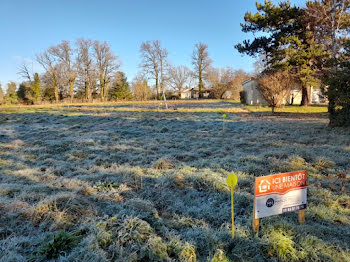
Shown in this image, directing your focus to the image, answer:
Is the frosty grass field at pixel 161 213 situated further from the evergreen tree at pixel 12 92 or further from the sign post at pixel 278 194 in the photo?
the evergreen tree at pixel 12 92

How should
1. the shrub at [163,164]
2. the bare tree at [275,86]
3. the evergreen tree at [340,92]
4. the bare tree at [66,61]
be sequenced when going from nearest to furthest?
the shrub at [163,164] → the evergreen tree at [340,92] → the bare tree at [275,86] → the bare tree at [66,61]

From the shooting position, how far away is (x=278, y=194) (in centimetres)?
214

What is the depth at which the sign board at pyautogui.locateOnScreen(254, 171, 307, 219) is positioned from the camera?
2064 mm

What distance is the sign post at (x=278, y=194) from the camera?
81.3 inches

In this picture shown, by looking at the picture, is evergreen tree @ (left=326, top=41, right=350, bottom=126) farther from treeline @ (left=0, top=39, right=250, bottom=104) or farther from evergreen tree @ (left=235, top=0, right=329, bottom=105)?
treeline @ (left=0, top=39, right=250, bottom=104)

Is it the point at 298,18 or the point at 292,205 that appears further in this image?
the point at 298,18

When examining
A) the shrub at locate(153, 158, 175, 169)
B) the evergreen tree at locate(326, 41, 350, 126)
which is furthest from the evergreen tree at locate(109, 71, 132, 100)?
the shrub at locate(153, 158, 175, 169)

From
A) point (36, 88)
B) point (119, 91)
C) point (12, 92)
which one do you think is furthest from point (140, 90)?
point (12, 92)

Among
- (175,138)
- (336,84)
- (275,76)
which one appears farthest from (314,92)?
(175,138)

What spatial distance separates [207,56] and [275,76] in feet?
127

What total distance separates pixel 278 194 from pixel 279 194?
1 cm

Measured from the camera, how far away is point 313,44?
51.7 ft

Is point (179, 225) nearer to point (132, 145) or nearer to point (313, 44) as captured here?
point (132, 145)

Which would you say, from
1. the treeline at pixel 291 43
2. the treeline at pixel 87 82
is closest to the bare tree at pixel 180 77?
the treeline at pixel 87 82
